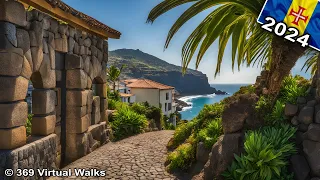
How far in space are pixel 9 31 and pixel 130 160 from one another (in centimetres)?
468

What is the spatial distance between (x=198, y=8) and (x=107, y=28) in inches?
192

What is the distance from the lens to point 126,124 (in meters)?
11.3

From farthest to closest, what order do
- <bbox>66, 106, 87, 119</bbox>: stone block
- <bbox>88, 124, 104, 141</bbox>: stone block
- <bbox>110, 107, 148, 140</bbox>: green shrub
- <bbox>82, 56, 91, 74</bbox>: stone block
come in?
1. <bbox>110, 107, 148, 140</bbox>: green shrub
2. <bbox>88, 124, 104, 141</bbox>: stone block
3. <bbox>82, 56, 91, 74</bbox>: stone block
4. <bbox>66, 106, 87, 119</bbox>: stone block

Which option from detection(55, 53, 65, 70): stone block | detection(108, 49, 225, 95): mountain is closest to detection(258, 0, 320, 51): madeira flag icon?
detection(55, 53, 65, 70): stone block

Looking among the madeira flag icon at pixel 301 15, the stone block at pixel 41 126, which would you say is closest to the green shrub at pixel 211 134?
the madeira flag icon at pixel 301 15

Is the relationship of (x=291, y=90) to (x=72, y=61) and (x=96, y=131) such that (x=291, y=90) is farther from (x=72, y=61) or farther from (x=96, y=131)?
(x=96, y=131)

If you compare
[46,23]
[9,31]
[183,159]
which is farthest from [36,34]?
[183,159]

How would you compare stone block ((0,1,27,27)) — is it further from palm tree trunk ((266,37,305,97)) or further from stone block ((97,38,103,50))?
palm tree trunk ((266,37,305,97))

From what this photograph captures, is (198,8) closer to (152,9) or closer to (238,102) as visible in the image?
(152,9)

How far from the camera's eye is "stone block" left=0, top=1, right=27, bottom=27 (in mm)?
4688

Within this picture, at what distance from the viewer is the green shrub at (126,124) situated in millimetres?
11064

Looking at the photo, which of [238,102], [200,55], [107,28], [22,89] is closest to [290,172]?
[238,102]

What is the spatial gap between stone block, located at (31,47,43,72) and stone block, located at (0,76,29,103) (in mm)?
646

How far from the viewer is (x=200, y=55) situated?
20.7 feet
